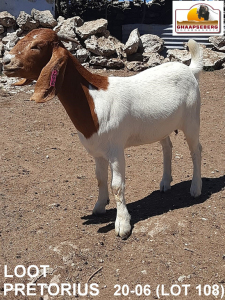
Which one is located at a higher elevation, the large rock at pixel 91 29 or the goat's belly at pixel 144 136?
the large rock at pixel 91 29

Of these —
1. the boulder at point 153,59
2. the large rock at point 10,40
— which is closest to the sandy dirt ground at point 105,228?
the boulder at point 153,59

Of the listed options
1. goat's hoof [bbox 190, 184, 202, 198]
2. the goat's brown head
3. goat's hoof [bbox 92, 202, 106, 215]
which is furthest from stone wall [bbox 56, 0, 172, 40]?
the goat's brown head

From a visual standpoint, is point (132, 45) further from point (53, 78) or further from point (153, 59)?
point (53, 78)

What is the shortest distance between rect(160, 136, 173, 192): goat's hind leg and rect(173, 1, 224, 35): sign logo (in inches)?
383

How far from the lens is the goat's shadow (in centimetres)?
439

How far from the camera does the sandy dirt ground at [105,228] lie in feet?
11.2

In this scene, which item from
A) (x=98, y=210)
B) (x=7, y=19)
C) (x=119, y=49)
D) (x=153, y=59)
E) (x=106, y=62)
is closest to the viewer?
(x=98, y=210)

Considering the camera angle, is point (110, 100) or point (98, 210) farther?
point (98, 210)

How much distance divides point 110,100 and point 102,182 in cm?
100

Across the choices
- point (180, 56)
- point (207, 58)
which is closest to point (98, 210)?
point (180, 56)

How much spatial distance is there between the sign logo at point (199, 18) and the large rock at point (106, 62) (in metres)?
4.02

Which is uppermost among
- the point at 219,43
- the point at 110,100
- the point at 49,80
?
the point at 49,80

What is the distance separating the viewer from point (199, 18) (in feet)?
46.5

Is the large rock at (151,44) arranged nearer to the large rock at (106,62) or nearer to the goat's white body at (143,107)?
the large rock at (106,62)
